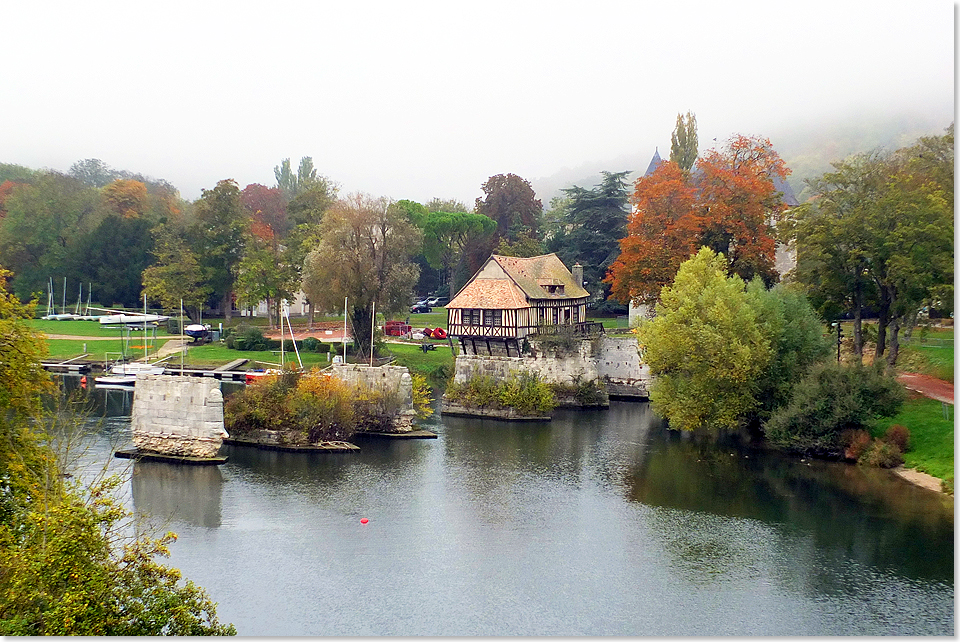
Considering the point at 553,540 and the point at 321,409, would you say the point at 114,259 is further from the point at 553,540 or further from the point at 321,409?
the point at 553,540

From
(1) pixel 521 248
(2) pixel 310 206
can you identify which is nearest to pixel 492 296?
(1) pixel 521 248

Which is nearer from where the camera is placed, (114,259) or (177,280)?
(177,280)

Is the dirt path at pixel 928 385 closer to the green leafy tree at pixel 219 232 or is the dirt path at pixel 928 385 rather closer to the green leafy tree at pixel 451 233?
the green leafy tree at pixel 451 233

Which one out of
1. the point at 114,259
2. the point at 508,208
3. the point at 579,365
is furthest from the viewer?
the point at 508,208

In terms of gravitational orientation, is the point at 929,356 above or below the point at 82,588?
above

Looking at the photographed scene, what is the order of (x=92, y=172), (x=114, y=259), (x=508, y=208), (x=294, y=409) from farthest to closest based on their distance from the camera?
(x=92, y=172) → (x=508, y=208) → (x=114, y=259) → (x=294, y=409)

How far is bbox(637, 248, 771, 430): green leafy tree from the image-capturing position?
128 ft

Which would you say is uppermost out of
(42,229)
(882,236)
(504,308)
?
(42,229)

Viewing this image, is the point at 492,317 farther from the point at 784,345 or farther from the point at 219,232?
the point at 219,232

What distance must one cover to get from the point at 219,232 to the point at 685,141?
38.8 metres

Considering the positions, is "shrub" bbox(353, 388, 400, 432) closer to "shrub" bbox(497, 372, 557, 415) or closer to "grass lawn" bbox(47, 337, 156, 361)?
"shrub" bbox(497, 372, 557, 415)

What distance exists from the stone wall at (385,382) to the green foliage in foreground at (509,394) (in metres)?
6.01

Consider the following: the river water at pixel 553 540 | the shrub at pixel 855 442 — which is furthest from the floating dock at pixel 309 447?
the shrub at pixel 855 442

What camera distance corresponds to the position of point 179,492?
31391 mm
